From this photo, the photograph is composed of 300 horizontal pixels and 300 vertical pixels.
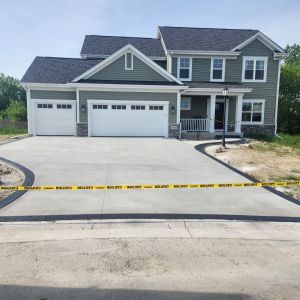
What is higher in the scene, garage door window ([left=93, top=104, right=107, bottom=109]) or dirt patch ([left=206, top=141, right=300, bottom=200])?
garage door window ([left=93, top=104, right=107, bottom=109])

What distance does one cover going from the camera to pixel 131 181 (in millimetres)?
8273

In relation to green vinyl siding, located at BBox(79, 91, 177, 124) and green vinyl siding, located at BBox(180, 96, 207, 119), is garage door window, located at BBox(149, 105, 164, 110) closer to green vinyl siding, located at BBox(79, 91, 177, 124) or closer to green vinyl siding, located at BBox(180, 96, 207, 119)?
green vinyl siding, located at BBox(79, 91, 177, 124)

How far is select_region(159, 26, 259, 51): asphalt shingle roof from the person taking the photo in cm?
2342

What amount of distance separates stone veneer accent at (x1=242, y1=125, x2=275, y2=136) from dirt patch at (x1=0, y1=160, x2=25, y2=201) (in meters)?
18.6

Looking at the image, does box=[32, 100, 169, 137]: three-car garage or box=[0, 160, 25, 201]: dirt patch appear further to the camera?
box=[32, 100, 169, 137]: three-car garage

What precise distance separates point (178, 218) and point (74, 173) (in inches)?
175

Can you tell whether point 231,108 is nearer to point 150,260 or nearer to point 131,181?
point 131,181

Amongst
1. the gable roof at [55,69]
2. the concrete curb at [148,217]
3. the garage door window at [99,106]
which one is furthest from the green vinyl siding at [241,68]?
the concrete curb at [148,217]

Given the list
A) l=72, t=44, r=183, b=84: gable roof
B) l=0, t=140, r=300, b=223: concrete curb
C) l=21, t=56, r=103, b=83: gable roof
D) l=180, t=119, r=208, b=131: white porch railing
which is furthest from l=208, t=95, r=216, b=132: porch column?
l=0, t=140, r=300, b=223: concrete curb

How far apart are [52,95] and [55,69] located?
276 cm

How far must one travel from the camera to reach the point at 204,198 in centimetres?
686

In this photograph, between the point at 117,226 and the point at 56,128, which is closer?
the point at 117,226

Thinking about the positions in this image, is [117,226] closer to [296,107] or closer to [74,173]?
[74,173]

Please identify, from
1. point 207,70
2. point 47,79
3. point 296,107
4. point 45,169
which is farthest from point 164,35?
point 45,169
